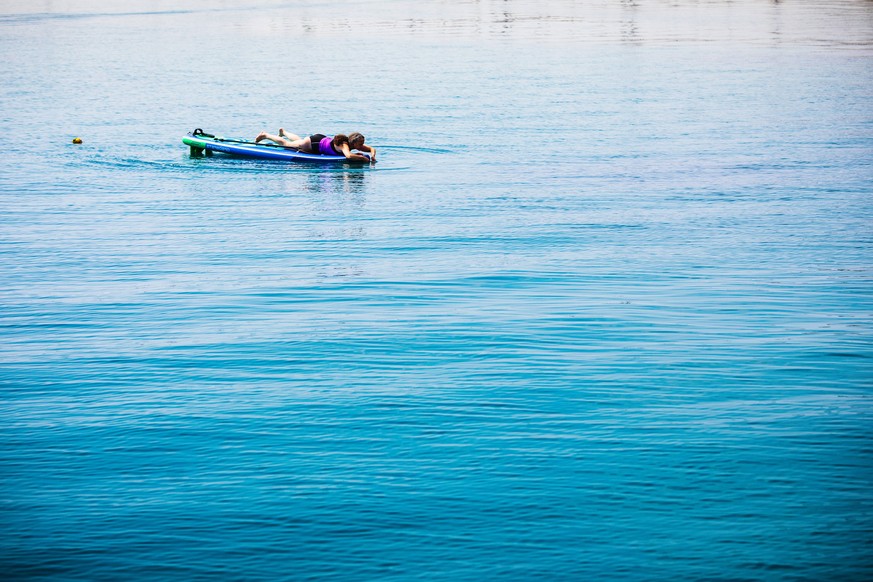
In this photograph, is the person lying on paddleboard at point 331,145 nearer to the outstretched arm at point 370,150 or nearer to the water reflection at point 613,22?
the outstretched arm at point 370,150

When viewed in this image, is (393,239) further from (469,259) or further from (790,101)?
(790,101)

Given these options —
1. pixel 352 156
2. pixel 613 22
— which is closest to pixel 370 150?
pixel 352 156

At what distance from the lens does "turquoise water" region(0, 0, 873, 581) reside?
9039mm

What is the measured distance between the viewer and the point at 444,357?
526 inches

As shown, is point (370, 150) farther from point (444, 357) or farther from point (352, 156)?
point (444, 357)

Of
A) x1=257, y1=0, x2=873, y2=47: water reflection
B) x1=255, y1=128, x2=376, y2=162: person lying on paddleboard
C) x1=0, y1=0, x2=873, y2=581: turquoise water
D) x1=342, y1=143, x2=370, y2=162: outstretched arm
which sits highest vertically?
x1=257, y1=0, x2=873, y2=47: water reflection

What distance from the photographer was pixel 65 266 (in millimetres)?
18219

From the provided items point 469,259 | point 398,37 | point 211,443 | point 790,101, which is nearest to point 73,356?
point 211,443

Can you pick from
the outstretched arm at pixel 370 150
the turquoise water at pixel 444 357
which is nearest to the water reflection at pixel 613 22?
the turquoise water at pixel 444 357

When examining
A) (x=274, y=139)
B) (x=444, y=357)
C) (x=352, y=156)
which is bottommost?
(x=444, y=357)

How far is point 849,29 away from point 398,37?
105 ft

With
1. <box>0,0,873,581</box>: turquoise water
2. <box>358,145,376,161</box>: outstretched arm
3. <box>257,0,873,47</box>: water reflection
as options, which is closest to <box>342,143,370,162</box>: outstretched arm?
<box>358,145,376,161</box>: outstretched arm

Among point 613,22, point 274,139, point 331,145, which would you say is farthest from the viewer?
point 613,22

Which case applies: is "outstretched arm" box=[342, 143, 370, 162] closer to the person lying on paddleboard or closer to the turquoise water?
the person lying on paddleboard
